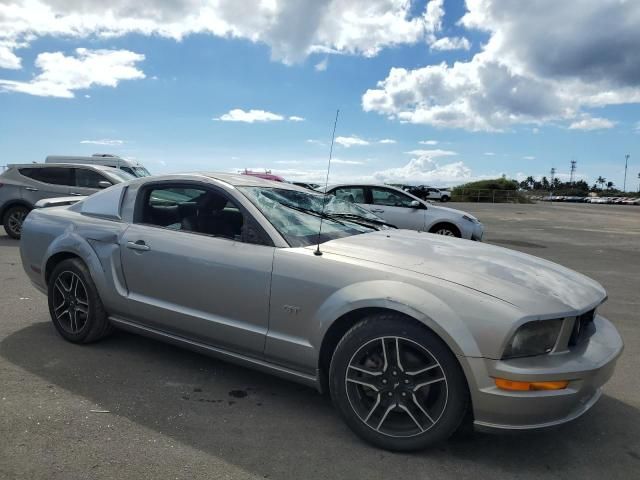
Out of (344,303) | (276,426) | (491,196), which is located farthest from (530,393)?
(491,196)

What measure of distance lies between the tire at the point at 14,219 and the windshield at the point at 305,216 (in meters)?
9.00

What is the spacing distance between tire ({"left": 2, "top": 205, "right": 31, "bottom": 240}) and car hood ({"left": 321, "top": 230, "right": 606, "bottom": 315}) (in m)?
9.83

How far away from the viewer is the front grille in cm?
280

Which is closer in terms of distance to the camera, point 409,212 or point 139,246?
point 139,246

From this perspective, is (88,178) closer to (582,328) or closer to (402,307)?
(402,307)

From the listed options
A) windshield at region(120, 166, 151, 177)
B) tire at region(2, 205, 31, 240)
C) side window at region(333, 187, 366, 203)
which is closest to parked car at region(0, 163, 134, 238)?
tire at region(2, 205, 31, 240)

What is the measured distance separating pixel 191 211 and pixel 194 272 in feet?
2.18

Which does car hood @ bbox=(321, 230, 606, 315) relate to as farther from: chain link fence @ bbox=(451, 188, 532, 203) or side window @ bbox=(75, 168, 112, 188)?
chain link fence @ bbox=(451, 188, 532, 203)

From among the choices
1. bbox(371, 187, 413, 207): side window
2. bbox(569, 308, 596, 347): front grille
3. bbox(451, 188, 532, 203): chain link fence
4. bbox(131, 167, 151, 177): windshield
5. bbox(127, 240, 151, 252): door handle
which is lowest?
bbox(569, 308, 596, 347): front grille

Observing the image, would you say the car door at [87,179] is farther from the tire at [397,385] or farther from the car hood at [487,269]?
the tire at [397,385]

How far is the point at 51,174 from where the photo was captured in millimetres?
11195

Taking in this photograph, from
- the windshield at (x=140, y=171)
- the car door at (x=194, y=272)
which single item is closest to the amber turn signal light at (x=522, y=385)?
the car door at (x=194, y=272)

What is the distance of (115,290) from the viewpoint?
3.97 m

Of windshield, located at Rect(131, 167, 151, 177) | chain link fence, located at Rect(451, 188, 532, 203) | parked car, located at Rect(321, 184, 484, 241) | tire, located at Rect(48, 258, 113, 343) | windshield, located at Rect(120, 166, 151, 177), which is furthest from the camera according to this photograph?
chain link fence, located at Rect(451, 188, 532, 203)
